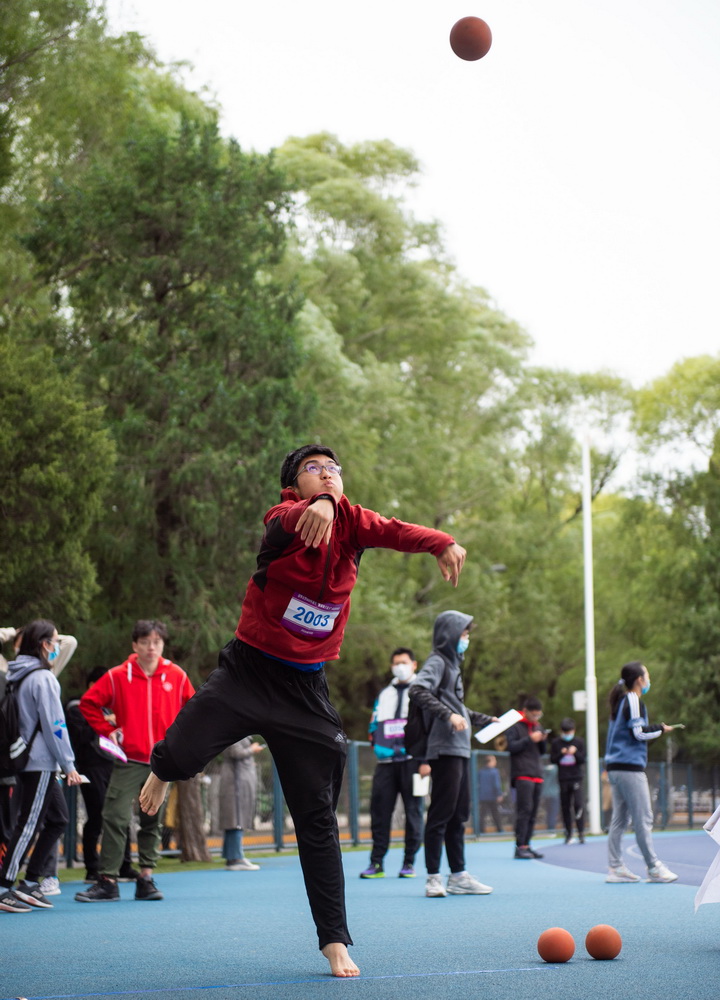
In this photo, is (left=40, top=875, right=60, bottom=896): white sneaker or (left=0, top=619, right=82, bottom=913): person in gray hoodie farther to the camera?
(left=40, top=875, right=60, bottom=896): white sneaker

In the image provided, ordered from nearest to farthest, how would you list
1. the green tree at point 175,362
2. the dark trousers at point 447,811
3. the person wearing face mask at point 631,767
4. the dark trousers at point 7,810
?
the dark trousers at point 447,811
the dark trousers at point 7,810
the person wearing face mask at point 631,767
the green tree at point 175,362

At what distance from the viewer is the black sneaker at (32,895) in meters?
9.17

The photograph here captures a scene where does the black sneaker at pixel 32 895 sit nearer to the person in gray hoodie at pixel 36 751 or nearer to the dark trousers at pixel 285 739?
the person in gray hoodie at pixel 36 751

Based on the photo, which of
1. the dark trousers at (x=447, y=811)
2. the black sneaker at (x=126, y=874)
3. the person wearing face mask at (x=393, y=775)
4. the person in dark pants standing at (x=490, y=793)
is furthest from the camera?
the person in dark pants standing at (x=490, y=793)

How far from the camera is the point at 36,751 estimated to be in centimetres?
952

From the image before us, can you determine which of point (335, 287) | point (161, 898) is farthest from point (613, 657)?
point (161, 898)

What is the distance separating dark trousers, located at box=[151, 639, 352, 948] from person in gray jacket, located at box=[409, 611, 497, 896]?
3.96 m

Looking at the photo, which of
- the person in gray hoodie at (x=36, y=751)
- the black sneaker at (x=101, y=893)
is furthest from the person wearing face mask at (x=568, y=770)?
the person in gray hoodie at (x=36, y=751)

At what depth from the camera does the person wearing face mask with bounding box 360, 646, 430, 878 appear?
41.6ft

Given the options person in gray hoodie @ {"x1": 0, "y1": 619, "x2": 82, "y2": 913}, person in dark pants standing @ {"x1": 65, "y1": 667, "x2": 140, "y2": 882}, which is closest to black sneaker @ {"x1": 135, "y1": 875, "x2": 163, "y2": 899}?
person in gray hoodie @ {"x1": 0, "y1": 619, "x2": 82, "y2": 913}

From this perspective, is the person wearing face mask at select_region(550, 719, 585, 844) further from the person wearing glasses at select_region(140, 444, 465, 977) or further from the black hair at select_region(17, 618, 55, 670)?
the person wearing glasses at select_region(140, 444, 465, 977)

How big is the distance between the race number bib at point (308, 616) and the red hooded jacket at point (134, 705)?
199 inches

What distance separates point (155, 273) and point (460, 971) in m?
13.2

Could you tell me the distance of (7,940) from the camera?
7242mm
